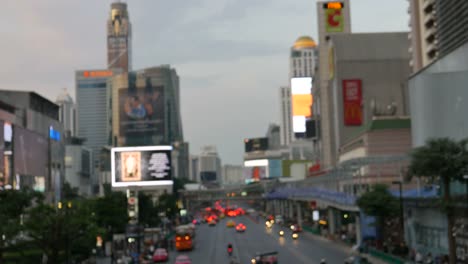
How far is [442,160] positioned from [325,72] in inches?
3569

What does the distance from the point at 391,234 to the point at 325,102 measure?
208ft

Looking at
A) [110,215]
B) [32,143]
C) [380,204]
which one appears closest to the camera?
[380,204]

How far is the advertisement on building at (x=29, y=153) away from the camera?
348 feet

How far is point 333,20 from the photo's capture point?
13850 cm

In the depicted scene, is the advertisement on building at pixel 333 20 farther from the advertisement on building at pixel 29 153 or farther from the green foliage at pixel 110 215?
the green foliage at pixel 110 215

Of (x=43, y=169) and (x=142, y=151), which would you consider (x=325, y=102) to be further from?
(x=43, y=169)

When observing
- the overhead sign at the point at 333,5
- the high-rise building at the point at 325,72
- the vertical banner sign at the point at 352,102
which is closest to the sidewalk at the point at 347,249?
the vertical banner sign at the point at 352,102

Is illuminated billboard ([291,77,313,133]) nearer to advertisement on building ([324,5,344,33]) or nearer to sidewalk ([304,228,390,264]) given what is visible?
advertisement on building ([324,5,344,33])

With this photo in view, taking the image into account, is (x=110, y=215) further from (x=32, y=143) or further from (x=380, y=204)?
(x=32, y=143)

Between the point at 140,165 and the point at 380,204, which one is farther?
the point at 140,165

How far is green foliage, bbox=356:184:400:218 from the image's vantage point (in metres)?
59.9

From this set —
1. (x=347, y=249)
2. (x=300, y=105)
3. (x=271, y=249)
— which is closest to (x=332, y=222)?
(x=271, y=249)

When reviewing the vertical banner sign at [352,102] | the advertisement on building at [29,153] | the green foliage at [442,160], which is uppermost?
the vertical banner sign at [352,102]

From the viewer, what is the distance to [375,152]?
285 feet
